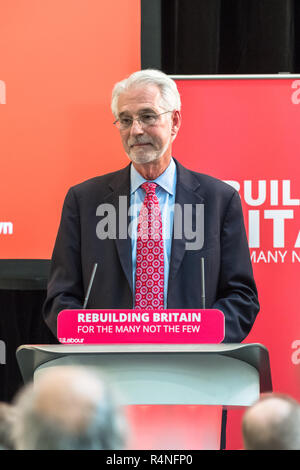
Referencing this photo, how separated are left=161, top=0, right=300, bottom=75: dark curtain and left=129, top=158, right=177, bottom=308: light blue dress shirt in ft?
3.07

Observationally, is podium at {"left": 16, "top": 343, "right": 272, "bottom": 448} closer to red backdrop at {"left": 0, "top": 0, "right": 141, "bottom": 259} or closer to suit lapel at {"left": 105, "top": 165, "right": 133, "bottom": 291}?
suit lapel at {"left": 105, "top": 165, "right": 133, "bottom": 291}

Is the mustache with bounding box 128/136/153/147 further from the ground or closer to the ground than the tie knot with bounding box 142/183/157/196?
further from the ground

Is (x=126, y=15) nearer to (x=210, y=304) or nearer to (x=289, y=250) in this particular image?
(x=289, y=250)

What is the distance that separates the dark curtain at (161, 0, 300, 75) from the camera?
3.41 m

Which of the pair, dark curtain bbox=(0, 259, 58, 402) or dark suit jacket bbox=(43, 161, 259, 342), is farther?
dark curtain bbox=(0, 259, 58, 402)

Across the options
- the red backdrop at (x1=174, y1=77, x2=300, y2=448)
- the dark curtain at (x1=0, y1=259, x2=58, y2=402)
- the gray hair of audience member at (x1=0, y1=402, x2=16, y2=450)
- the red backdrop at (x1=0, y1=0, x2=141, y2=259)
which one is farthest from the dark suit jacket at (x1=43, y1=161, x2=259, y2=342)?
the gray hair of audience member at (x1=0, y1=402, x2=16, y2=450)

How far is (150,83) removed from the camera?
2582mm

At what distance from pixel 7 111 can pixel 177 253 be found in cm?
120

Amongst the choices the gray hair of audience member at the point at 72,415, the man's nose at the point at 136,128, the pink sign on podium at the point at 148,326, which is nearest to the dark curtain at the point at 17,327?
the man's nose at the point at 136,128

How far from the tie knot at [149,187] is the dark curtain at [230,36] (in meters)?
1.05

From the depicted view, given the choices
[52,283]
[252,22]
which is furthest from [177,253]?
[252,22]

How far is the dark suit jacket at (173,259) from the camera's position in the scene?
8.09ft

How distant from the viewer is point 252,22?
3.45m

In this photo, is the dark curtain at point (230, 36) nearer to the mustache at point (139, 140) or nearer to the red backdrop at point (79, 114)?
the red backdrop at point (79, 114)
